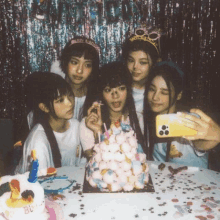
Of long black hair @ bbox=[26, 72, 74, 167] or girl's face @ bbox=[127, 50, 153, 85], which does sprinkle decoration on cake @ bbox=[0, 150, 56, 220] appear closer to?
long black hair @ bbox=[26, 72, 74, 167]

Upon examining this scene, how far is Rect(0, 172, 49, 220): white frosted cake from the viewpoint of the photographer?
1019 millimetres

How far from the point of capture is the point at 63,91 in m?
2.15

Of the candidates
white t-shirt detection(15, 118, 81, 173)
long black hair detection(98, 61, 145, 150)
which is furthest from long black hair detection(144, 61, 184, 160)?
white t-shirt detection(15, 118, 81, 173)

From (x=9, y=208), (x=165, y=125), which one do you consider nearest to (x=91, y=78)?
(x=165, y=125)

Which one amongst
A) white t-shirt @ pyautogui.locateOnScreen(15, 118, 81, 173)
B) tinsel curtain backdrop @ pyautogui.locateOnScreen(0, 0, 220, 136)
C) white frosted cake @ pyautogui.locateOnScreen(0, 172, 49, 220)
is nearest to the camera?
white frosted cake @ pyautogui.locateOnScreen(0, 172, 49, 220)

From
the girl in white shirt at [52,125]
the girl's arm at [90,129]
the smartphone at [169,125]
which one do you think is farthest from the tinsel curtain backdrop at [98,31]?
the smartphone at [169,125]

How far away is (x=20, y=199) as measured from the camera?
103 cm

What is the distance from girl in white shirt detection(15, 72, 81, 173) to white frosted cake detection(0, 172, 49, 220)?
977 mm

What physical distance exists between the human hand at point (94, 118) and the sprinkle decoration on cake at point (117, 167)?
0.92 m

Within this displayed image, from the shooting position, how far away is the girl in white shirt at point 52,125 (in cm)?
212

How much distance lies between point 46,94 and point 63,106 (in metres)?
0.17

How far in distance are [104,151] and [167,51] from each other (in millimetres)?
1362

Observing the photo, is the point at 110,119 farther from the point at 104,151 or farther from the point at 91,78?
the point at 104,151

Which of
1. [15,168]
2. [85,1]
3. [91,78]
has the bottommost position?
[15,168]
